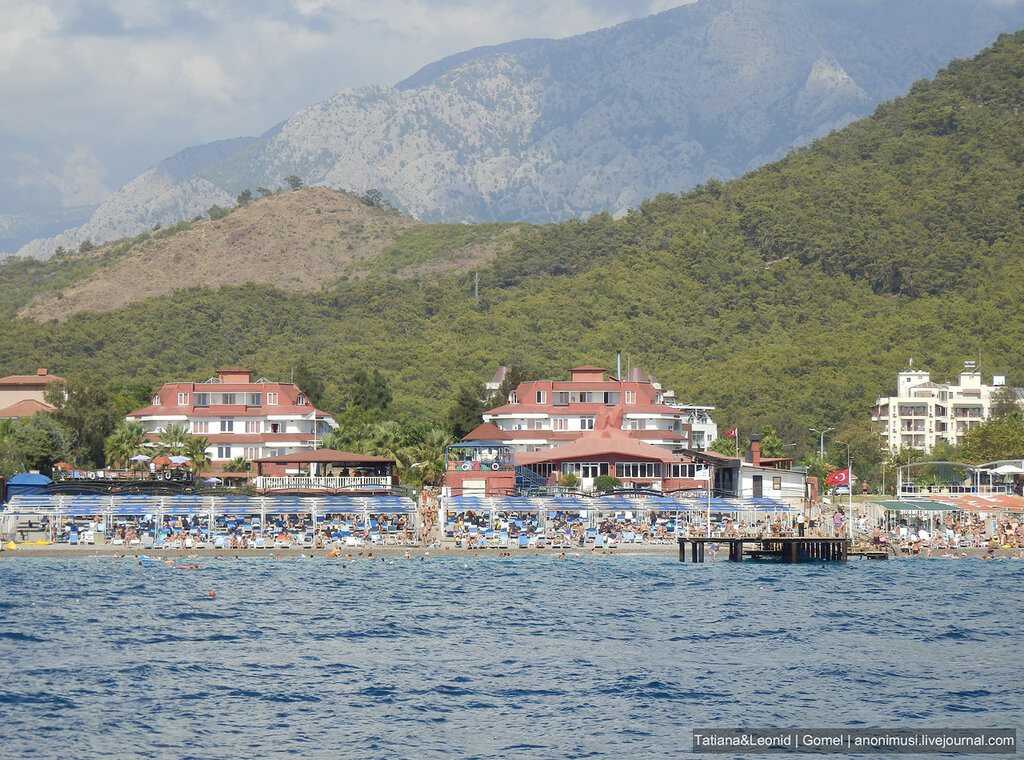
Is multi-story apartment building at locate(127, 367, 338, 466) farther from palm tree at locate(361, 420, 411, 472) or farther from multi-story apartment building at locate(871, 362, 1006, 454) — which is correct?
multi-story apartment building at locate(871, 362, 1006, 454)

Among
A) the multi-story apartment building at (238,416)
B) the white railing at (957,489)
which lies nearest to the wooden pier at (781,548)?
the white railing at (957,489)

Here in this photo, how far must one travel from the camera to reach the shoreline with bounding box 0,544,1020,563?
70188 mm

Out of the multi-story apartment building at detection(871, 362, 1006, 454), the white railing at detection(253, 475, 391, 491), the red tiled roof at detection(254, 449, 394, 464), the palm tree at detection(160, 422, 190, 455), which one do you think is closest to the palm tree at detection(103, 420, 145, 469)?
the palm tree at detection(160, 422, 190, 455)

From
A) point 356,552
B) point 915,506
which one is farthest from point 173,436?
point 915,506

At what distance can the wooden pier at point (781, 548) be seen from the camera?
2857 inches

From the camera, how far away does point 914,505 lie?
262ft

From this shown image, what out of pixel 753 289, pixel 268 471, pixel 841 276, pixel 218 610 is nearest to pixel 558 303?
pixel 753 289

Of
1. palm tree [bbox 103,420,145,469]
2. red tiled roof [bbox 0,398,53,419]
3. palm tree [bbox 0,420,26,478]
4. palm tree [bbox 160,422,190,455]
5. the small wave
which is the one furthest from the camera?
red tiled roof [bbox 0,398,53,419]

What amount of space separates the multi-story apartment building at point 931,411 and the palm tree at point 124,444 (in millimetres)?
70486

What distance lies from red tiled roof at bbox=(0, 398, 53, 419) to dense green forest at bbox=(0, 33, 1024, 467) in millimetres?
32506

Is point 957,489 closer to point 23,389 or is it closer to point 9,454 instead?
point 9,454

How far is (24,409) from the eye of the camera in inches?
4218

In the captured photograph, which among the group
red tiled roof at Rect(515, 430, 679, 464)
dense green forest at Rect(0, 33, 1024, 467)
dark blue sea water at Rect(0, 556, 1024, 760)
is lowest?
dark blue sea water at Rect(0, 556, 1024, 760)

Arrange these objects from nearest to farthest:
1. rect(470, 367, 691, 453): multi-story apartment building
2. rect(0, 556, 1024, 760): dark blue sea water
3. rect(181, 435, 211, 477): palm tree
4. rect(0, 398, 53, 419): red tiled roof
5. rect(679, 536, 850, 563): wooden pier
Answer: rect(0, 556, 1024, 760): dark blue sea water, rect(679, 536, 850, 563): wooden pier, rect(181, 435, 211, 477): palm tree, rect(470, 367, 691, 453): multi-story apartment building, rect(0, 398, 53, 419): red tiled roof
